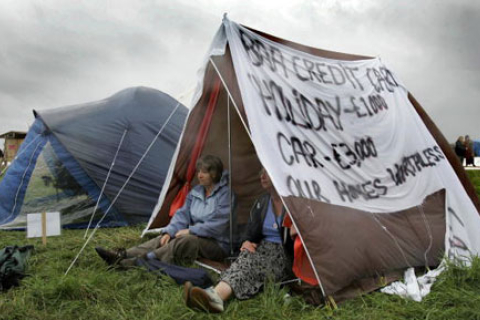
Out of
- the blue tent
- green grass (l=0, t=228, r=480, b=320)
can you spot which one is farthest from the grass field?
the blue tent

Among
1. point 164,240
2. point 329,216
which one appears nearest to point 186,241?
point 164,240

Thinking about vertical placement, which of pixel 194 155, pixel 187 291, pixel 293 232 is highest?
pixel 194 155

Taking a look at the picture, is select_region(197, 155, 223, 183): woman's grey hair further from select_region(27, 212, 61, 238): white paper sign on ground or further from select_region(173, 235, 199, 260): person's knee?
select_region(27, 212, 61, 238): white paper sign on ground

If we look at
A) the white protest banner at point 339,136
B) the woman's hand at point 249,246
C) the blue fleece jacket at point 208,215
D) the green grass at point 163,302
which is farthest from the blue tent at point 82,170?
the woman's hand at point 249,246

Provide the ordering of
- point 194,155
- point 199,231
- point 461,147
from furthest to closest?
1. point 461,147
2. point 194,155
3. point 199,231

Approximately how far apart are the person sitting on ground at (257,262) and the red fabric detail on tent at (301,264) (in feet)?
0.42

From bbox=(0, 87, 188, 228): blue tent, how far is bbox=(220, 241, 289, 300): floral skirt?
7.96ft

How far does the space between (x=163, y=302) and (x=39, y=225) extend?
6.23 ft

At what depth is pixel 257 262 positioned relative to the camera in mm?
2584

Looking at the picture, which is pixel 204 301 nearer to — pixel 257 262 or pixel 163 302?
pixel 163 302

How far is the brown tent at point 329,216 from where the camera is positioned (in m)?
2.40

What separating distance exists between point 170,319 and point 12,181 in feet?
11.9

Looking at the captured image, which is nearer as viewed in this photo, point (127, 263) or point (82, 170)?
point (127, 263)

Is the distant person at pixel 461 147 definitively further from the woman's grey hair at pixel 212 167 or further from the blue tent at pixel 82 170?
the woman's grey hair at pixel 212 167
